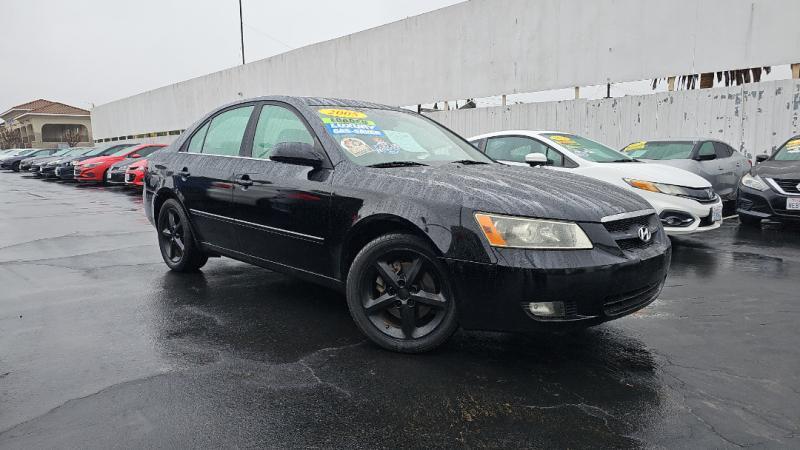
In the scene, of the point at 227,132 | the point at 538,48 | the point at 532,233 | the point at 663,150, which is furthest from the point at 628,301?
the point at 538,48

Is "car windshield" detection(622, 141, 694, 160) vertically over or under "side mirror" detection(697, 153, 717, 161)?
over

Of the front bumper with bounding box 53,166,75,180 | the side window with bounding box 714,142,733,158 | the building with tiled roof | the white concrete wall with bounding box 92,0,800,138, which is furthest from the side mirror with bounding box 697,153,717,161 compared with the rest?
the building with tiled roof

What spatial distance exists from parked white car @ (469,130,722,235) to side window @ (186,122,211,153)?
10.3 ft

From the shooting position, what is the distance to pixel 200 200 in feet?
14.5

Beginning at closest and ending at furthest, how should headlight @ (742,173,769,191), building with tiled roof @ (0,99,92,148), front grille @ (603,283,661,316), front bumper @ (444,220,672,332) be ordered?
front bumper @ (444,220,672,332), front grille @ (603,283,661,316), headlight @ (742,173,769,191), building with tiled roof @ (0,99,92,148)

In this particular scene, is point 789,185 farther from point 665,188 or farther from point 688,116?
point 688,116

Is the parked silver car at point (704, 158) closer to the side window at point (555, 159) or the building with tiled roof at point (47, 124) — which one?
the side window at point (555, 159)

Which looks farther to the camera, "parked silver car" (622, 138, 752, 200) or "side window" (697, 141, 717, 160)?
"side window" (697, 141, 717, 160)

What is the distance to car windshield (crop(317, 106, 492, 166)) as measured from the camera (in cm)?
347

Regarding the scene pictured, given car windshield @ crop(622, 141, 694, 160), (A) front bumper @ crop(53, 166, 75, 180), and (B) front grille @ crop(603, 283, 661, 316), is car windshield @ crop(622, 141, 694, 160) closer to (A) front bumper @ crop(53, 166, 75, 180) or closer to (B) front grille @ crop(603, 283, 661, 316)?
(B) front grille @ crop(603, 283, 661, 316)

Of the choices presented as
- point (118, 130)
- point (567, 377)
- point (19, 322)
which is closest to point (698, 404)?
point (567, 377)

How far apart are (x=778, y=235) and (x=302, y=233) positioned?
6.81 meters

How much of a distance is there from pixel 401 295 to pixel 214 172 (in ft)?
7.05

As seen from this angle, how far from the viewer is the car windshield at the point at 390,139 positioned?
3.47 metres
